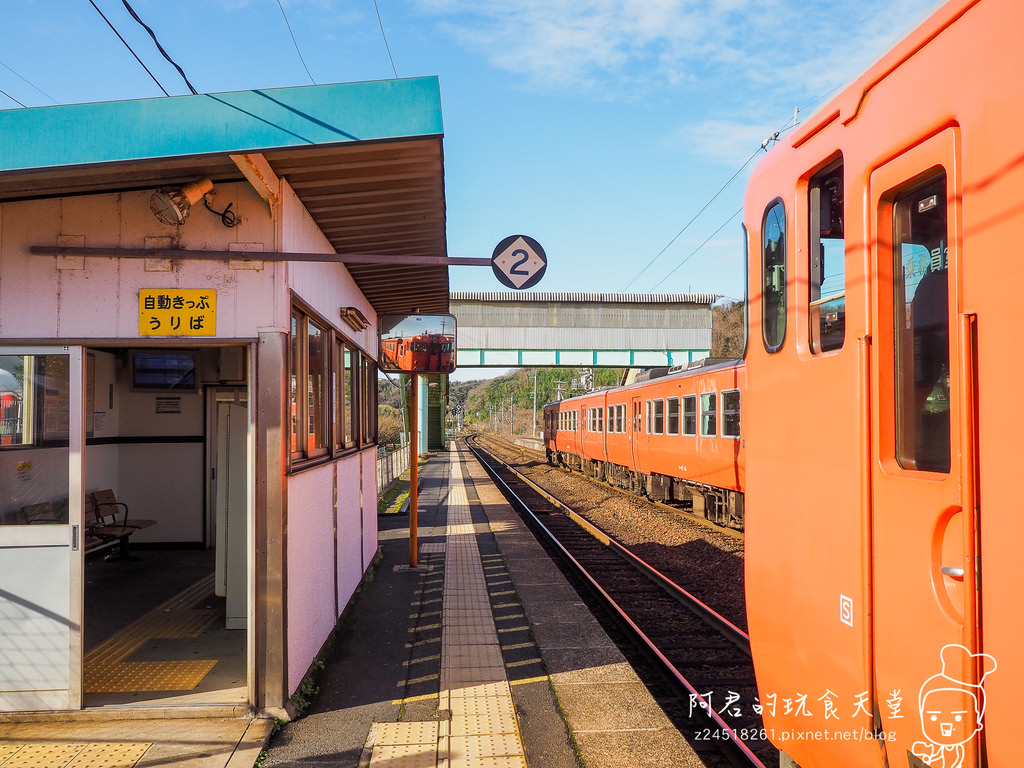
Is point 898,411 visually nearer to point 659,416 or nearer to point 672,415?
point 672,415

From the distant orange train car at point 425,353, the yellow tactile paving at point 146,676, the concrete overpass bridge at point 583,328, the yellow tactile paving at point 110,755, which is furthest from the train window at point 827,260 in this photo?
the concrete overpass bridge at point 583,328

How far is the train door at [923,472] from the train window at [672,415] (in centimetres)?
1154

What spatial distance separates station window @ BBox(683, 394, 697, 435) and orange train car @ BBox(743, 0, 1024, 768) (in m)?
9.66

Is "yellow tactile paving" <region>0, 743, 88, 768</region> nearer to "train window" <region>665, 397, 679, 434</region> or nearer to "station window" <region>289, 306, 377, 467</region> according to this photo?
"station window" <region>289, 306, 377, 467</region>

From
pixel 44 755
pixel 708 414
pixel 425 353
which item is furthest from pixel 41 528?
pixel 708 414

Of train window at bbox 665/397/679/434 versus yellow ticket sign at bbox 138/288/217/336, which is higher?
yellow ticket sign at bbox 138/288/217/336

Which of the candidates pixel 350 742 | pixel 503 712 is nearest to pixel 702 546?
pixel 503 712

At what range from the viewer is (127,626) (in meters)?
6.43

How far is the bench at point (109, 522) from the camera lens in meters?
8.12

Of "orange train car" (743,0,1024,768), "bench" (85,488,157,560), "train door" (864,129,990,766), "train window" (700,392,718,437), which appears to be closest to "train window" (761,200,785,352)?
"orange train car" (743,0,1024,768)

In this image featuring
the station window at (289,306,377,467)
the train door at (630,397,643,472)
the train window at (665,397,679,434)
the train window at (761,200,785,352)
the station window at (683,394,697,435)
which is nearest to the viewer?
the train window at (761,200,785,352)

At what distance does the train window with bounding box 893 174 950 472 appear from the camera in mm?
2104

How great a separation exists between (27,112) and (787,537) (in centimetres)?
405

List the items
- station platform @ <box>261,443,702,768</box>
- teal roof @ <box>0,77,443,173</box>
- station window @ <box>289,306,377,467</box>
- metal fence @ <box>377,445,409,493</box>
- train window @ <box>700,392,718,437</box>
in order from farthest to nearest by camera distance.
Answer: metal fence @ <box>377,445,409,493</box> < train window @ <box>700,392,718,437</box> < station window @ <box>289,306,377,467</box> < station platform @ <box>261,443,702,768</box> < teal roof @ <box>0,77,443,173</box>
